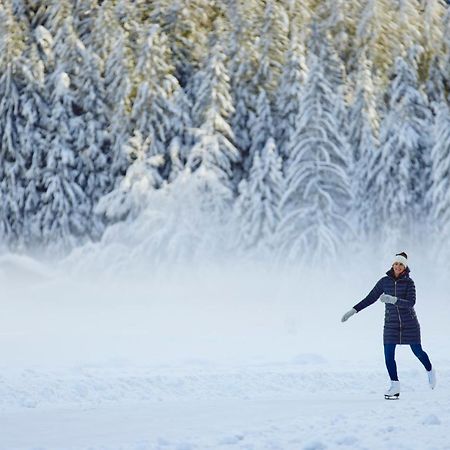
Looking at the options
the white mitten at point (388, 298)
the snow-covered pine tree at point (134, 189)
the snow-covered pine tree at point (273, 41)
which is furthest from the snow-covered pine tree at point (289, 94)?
the white mitten at point (388, 298)

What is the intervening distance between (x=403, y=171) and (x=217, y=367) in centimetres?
2016

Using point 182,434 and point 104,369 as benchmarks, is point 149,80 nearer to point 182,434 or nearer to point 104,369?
point 104,369

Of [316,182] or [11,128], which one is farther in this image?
[11,128]

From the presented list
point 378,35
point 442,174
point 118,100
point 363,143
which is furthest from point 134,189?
point 378,35

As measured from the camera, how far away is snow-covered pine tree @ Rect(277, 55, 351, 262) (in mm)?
28062

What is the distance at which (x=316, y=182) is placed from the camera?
28172 mm

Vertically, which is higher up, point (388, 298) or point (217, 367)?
point (388, 298)

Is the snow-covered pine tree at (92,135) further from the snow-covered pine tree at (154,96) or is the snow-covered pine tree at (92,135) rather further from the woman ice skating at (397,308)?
the woman ice skating at (397,308)

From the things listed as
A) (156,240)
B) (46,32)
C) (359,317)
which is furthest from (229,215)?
(46,32)

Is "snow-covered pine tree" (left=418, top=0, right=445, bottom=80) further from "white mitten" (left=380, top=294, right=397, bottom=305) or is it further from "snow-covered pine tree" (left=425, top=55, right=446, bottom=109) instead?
"white mitten" (left=380, top=294, right=397, bottom=305)

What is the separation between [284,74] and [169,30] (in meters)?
7.52

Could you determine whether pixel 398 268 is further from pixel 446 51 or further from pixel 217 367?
pixel 446 51

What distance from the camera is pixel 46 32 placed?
39812 millimetres

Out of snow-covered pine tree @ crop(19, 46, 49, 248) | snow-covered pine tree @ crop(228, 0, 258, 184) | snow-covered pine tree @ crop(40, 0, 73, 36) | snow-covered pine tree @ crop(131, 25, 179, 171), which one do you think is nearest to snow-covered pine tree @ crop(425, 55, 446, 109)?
Result: snow-covered pine tree @ crop(228, 0, 258, 184)
